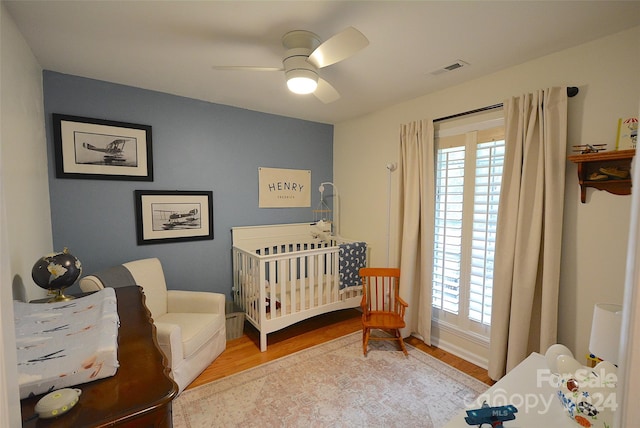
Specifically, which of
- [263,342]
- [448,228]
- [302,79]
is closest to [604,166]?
[448,228]

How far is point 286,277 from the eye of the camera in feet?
9.53

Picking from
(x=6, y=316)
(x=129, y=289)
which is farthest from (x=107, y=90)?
(x=6, y=316)

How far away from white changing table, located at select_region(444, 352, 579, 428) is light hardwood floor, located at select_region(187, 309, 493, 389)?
1024 mm

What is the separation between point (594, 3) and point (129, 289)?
301 cm

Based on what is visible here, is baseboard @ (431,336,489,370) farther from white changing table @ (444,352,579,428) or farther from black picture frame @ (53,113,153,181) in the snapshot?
black picture frame @ (53,113,153,181)

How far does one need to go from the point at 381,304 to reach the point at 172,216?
2.33 m

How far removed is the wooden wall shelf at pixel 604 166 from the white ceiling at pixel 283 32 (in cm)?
73

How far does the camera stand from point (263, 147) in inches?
129

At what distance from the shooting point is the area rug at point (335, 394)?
1812mm

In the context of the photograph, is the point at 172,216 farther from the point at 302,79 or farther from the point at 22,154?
the point at 302,79

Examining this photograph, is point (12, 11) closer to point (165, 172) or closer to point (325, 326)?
point (165, 172)

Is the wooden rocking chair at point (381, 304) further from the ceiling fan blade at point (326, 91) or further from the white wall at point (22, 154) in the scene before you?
the white wall at point (22, 154)

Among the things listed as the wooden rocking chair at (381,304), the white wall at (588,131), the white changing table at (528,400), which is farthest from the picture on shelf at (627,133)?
the wooden rocking chair at (381,304)

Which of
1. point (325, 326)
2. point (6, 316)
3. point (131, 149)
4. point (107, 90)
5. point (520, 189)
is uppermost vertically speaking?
point (107, 90)
